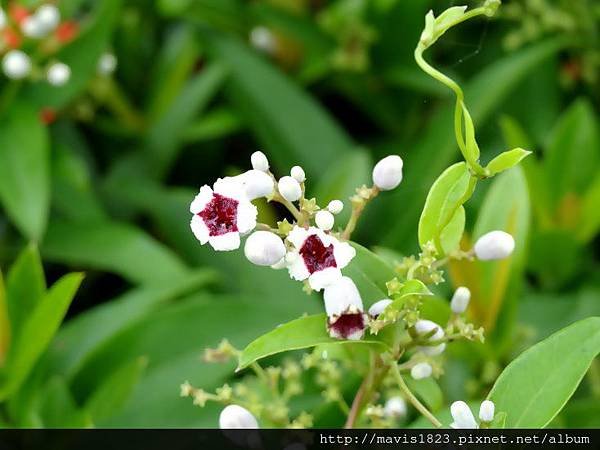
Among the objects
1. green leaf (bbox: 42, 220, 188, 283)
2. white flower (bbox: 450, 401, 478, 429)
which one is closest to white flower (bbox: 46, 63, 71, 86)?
green leaf (bbox: 42, 220, 188, 283)

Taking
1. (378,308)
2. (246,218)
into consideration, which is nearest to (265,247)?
(246,218)

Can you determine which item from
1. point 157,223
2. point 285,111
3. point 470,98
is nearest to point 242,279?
point 157,223

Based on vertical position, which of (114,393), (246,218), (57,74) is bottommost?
(114,393)

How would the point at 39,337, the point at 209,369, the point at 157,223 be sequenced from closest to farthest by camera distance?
the point at 39,337
the point at 209,369
the point at 157,223

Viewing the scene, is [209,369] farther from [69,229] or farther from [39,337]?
[69,229]

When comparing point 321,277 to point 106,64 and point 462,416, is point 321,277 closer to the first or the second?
point 462,416

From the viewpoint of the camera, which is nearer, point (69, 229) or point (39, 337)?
point (39, 337)
